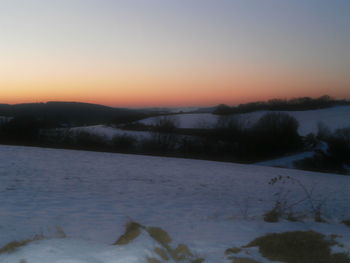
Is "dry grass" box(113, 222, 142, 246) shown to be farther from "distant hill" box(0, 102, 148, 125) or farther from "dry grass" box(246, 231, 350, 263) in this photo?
"distant hill" box(0, 102, 148, 125)

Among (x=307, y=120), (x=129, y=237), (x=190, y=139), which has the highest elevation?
(x=307, y=120)

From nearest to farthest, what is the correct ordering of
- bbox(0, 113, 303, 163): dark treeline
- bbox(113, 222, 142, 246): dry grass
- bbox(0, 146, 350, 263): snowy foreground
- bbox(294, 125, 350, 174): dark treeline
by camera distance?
1. bbox(0, 146, 350, 263): snowy foreground
2. bbox(113, 222, 142, 246): dry grass
3. bbox(294, 125, 350, 174): dark treeline
4. bbox(0, 113, 303, 163): dark treeline

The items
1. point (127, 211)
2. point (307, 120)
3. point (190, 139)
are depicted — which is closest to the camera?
point (127, 211)

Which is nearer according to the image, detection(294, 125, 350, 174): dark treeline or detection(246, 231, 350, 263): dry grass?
detection(246, 231, 350, 263): dry grass

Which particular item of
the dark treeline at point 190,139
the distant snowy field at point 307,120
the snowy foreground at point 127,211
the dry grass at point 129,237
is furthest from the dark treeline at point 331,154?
the dry grass at point 129,237

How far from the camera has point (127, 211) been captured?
805cm

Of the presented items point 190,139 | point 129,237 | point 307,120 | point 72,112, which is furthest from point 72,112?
point 129,237

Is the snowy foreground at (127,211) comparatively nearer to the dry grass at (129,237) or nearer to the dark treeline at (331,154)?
the dry grass at (129,237)

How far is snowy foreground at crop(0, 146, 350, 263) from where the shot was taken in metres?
4.14

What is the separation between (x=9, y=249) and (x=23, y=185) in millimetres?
7190

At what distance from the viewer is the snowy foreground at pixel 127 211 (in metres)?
4.14

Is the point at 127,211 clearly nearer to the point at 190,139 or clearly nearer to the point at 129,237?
the point at 129,237

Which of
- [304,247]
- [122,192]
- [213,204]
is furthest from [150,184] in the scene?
[304,247]

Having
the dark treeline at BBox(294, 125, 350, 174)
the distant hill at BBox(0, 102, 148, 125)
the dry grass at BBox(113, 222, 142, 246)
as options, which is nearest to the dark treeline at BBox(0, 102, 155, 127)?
the distant hill at BBox(0, 102, 148, 125)
